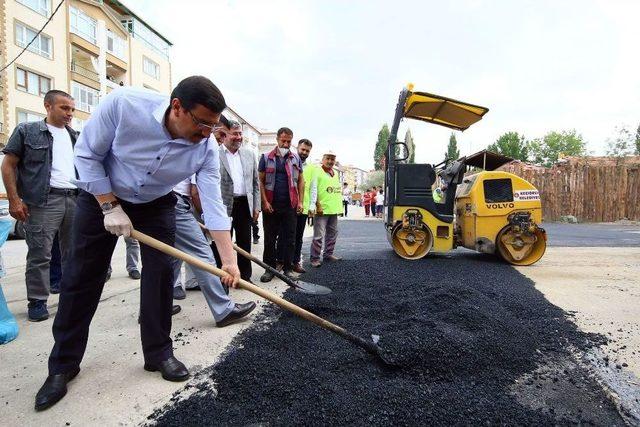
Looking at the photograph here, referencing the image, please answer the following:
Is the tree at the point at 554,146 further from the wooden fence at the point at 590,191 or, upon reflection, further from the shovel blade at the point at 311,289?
the shovel blade at the point at 311,289

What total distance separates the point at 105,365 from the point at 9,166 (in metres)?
1.90

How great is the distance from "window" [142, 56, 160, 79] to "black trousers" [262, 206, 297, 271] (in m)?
30.6

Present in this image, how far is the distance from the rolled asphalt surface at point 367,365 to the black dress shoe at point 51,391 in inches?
1.5

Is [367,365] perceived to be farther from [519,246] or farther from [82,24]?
[82,24]

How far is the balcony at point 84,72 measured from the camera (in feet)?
76.1

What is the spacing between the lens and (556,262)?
5.79 m

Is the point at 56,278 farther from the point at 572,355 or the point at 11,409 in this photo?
the point at 572,355

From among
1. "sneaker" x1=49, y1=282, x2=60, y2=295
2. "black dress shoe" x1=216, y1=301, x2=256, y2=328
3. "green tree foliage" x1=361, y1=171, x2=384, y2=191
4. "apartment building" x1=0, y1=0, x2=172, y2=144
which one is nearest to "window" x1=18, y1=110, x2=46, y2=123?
"apartment building" x1=0, y1=0, x2=172, y2=144

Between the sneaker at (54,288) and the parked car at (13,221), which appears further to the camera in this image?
the parked car at (13,221)

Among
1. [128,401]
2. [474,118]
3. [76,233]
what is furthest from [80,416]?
[474,118]

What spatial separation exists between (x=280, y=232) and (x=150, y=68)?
3178cm

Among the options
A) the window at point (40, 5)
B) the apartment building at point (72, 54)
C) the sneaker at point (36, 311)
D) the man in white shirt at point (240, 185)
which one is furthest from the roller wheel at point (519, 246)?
the window at point (40, 5)

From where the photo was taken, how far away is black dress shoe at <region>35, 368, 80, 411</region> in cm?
181

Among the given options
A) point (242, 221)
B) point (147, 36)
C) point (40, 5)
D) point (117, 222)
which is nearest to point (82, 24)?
point (40, 5)
